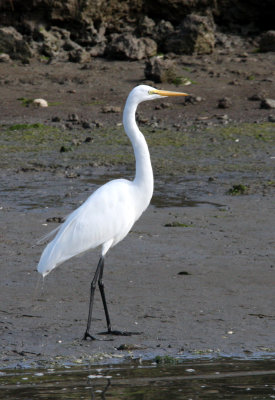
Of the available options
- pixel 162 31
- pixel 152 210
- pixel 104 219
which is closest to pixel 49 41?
pixel 162 31

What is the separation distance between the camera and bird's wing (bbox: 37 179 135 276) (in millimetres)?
6234

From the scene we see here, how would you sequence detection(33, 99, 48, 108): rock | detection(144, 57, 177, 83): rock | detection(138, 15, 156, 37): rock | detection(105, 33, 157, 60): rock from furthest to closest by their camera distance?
detection(138, 15, 156, 37): rock
detection(105, 33, 157, 60): rock
detection(144, 57, 177, 83): rock
detection(33, 99, 48, 108): rock

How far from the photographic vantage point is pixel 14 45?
16.8m

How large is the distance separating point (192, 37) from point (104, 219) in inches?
449

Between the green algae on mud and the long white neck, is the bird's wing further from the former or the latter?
the green algae on mud

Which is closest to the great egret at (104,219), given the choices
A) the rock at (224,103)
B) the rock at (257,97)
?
the rock at (224,103)

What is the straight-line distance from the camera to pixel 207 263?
7.73 m

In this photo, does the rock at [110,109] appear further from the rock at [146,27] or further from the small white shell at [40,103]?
the rock at [146,27]

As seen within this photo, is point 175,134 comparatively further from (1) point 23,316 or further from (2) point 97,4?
(1) point 23,316

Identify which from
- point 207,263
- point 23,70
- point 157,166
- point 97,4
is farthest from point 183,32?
point 207,263

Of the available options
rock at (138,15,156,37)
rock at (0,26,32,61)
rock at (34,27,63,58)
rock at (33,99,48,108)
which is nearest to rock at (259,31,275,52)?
rock at (138,15,156,37)

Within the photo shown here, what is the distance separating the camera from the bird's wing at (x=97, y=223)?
245 inches

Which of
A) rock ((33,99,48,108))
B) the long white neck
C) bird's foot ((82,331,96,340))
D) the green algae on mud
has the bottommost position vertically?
bird's foot ((82,331,96,340))

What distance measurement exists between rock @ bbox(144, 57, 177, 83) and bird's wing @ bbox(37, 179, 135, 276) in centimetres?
893
